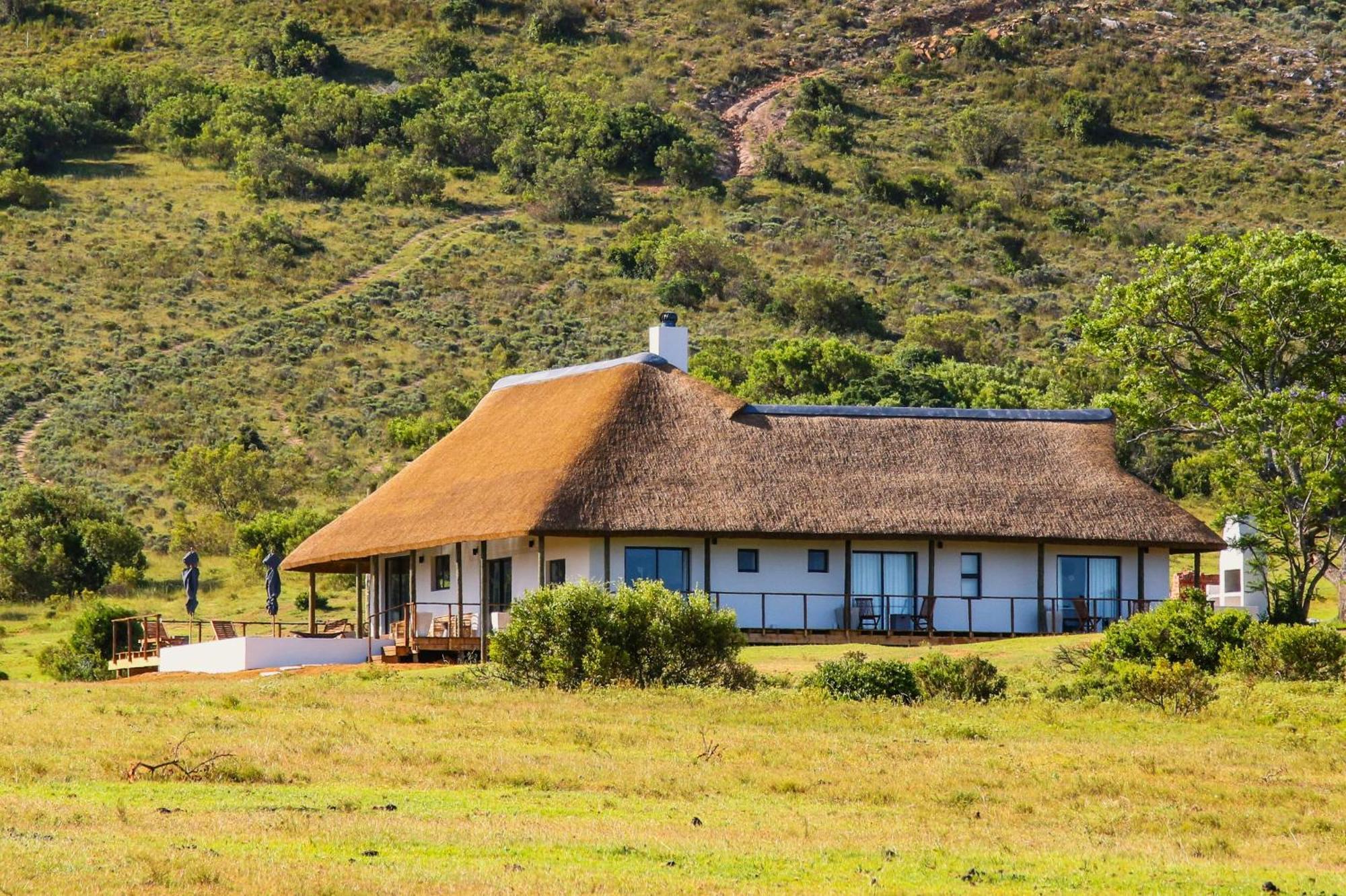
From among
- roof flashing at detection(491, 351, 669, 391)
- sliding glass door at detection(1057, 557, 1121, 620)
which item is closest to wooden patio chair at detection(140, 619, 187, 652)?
roof flashing at detection(491, 351, 669, 391)

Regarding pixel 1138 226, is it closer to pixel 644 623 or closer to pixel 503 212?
pixel 503 212

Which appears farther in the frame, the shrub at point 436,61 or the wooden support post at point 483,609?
the shrub at point 436,61

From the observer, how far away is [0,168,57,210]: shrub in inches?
3292

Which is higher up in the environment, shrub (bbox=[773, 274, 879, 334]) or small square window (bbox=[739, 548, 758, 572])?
shrub (bbox=[773, 274, 879, 334])

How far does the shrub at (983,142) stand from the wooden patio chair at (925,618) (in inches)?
2551

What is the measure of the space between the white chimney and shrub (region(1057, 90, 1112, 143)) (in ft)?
215

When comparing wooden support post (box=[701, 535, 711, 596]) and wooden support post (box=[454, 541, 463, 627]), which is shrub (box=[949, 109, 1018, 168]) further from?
wooden support post (box=[701, 535, 711, 596])

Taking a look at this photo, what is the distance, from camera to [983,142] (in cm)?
9800

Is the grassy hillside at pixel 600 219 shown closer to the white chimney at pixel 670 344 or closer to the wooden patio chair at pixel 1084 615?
the white chimney at pixel 670 344

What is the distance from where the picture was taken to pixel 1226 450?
3675 centimetres

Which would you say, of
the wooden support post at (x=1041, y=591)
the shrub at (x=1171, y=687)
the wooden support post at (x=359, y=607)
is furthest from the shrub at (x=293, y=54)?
the shrub at (x=1171, y=687)

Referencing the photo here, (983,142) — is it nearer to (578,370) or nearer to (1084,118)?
(1084,118)

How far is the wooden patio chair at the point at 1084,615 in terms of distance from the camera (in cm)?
3622

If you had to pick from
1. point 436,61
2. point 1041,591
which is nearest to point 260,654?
point 1041,591
